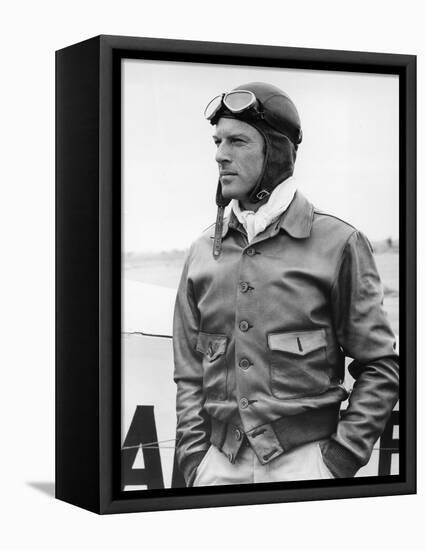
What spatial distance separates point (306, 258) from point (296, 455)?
103cm

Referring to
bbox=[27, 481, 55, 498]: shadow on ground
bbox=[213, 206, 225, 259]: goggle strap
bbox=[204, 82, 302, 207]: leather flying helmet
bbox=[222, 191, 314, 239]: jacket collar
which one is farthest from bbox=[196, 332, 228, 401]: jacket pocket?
Answer: bbox=[27, 481, 55, 498]: shadow on ground

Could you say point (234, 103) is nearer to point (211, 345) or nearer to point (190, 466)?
point (211, 345)

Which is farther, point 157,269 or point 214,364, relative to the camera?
point 214,364

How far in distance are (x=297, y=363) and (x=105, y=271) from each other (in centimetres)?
114

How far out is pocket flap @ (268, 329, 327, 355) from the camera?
8.74 meters

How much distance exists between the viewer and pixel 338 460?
9008 mm

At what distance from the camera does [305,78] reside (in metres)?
8.97

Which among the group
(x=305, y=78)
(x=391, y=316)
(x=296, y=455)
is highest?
(x=305, y=78)

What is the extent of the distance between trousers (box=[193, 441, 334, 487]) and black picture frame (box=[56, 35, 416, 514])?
48 millimetres

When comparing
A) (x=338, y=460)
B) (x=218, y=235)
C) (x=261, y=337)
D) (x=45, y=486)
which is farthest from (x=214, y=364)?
(x=45, y=486)

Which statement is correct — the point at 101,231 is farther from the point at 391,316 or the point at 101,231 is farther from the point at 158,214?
the point at 391,316

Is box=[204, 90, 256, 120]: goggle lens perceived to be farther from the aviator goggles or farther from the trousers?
the trousers

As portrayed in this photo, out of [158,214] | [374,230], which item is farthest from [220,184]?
[374,230]

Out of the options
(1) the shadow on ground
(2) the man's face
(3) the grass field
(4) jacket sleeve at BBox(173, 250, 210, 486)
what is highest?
(2) the man's face
